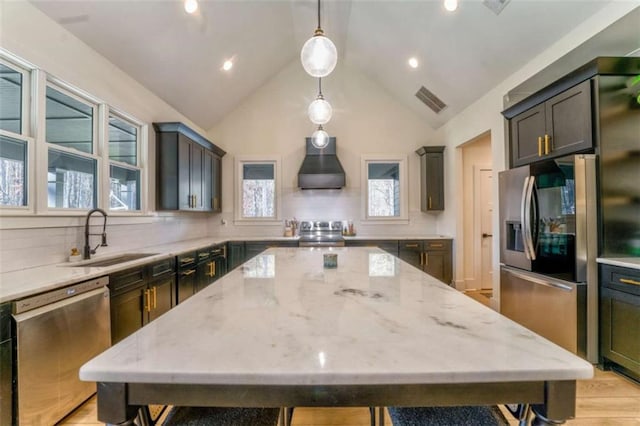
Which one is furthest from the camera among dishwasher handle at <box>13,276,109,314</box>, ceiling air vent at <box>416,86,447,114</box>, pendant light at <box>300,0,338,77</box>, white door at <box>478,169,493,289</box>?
white door at <box>478,169,493,289</box>

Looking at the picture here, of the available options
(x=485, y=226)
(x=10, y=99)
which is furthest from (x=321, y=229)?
(x=10, y=99)

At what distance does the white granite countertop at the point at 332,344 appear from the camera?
2.24 feet

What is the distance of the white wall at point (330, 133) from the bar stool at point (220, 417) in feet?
15.0

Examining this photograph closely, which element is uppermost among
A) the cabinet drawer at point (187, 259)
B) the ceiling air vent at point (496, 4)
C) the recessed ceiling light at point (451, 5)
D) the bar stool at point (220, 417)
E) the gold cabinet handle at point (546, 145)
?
the recessed ceiling light at point (451, 5)

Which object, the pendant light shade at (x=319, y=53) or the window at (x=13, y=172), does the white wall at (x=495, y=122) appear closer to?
the pendant light shade at (x=319, y=53)

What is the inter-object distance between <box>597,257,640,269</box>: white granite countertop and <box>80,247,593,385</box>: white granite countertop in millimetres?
1707

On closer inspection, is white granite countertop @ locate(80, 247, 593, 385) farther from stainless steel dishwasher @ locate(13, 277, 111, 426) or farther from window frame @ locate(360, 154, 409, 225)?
window frame @ locate(360, 154, 409, 225)

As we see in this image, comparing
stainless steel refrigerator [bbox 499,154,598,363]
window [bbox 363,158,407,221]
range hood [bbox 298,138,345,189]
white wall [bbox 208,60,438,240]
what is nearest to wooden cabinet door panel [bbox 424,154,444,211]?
white wall [bbox 208,60,438,240]

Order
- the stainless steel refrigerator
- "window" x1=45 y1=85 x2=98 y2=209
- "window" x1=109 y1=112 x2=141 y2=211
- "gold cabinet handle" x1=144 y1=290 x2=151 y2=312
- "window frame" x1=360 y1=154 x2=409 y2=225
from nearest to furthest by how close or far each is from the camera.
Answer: the stainless steel refrigerator
"window" x1=45 y1=85 x2=98 y2=209
"gold cabinet handle" x1=144 y1=290 x2=151 y2=312
"window" x1=109 y1=112 x2=141 y2=211
"window frame" x1=360 y1=154 x2=409 y2=225

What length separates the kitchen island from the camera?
2.24 feet

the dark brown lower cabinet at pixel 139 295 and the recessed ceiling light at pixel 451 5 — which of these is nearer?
the dark brown lower cabinet at pixel 139 295

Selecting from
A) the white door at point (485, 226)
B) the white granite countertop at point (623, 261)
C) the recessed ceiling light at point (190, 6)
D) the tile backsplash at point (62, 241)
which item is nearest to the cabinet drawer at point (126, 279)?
the tile backsplash at point (62, 241)

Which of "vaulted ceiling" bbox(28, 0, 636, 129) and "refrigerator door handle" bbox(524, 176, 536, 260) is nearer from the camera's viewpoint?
"refrigerator door handle" bbox(524, 176, 536, 260)

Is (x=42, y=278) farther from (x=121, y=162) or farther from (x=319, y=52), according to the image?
A: (x=319, y=52)
